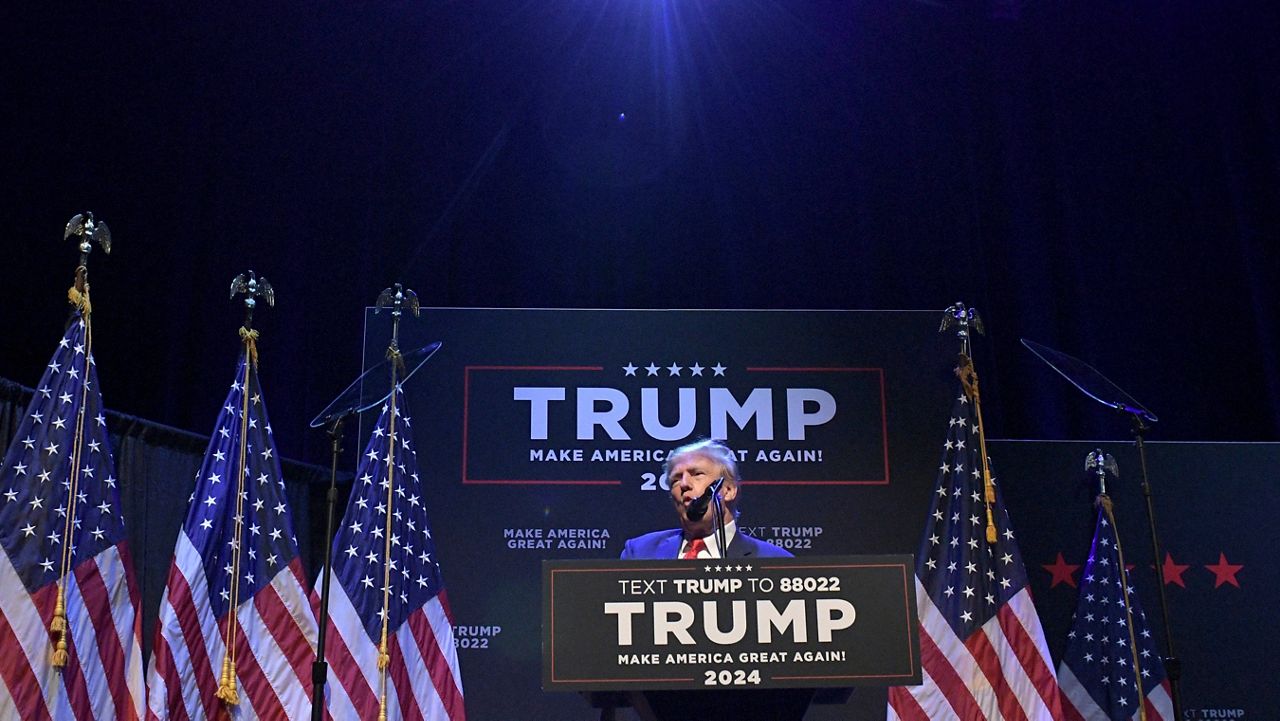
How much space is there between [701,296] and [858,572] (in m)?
3.76

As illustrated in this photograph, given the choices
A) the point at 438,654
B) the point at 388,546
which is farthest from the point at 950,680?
the point at 388,546

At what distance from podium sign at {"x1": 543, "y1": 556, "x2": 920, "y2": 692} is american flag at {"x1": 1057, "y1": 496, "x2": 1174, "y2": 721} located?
2.89 metres

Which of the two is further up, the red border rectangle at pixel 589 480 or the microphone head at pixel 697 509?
the red border rectangle at pixel 589 480

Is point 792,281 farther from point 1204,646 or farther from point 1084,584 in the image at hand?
point 1204,646

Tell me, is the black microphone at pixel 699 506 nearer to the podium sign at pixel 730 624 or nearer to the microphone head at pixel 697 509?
the microphone head at pixel 697 509

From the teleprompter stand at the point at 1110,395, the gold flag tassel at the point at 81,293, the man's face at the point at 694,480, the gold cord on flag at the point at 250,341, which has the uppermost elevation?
the gold flag tassel at the point at 81,293

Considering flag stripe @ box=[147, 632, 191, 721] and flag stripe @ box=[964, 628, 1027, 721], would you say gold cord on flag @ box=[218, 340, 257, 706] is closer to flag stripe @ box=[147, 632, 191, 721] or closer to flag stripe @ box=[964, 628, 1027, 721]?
flag stripe @ box=[147, 632, 191, 721]

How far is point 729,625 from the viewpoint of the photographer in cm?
323

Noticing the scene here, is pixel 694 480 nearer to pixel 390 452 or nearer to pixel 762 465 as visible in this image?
pixel 762 465

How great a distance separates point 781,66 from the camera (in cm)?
731

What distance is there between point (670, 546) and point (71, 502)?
237cm

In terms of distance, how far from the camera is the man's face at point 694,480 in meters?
4.92

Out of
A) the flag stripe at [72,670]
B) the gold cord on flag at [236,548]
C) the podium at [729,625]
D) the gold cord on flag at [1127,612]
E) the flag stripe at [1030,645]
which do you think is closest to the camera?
the podium at [729,625]

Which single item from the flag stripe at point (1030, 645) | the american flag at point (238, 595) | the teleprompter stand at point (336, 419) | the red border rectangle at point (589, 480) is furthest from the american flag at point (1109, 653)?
the american flag at point (238, 595)
